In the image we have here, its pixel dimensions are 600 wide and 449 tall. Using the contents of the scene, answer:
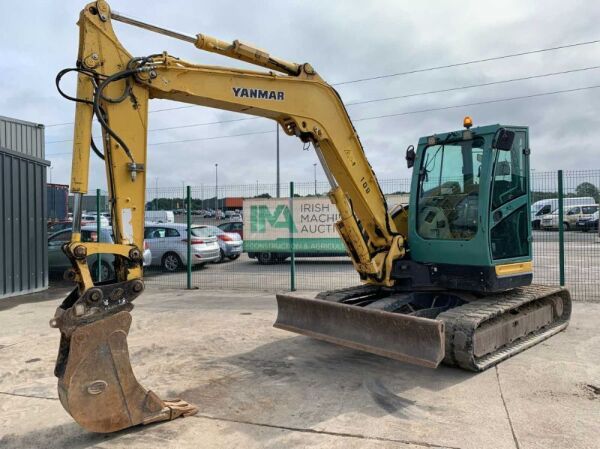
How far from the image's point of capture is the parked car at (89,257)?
40.7 feet

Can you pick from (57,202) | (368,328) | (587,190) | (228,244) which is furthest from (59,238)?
(587,190)

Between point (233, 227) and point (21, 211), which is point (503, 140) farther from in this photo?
point (233, 227)

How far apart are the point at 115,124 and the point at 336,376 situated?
338 centimetres

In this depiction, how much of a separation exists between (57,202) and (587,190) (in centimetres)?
1978

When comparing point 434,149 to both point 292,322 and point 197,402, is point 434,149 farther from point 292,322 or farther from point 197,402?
point 197,402

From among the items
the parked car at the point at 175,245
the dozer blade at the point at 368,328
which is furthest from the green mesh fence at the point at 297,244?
the dozer blade at the point at 368,328

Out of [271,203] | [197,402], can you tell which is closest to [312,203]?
[271,203]

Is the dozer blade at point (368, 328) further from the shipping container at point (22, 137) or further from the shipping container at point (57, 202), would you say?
the shipping container at point (57, 202)

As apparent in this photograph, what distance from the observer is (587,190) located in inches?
→ 378

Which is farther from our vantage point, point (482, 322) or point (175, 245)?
point (175, 245)

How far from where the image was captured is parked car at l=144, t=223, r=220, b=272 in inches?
571

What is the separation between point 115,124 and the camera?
4.27 meters

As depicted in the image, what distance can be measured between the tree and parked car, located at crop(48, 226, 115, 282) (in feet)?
34.8

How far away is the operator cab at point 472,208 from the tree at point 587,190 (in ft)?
12.6
